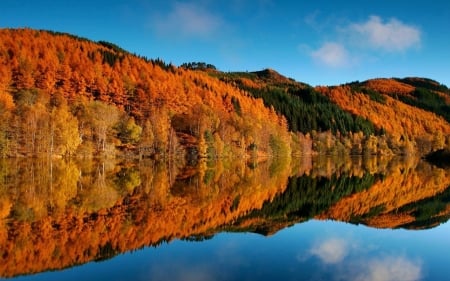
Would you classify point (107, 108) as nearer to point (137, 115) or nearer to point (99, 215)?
point (137, 115)

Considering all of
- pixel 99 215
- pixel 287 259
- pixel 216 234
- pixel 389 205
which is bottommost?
pixel 287 259

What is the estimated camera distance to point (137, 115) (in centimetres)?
9888

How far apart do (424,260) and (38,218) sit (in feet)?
50.8

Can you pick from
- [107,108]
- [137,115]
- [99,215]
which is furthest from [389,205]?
[137,115]

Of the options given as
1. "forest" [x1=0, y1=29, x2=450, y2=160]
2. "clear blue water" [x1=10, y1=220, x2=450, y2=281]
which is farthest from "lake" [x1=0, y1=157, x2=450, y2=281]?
"forest" [x1=0, y1=29, x2=450, y2=160]

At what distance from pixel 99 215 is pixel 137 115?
79.3m

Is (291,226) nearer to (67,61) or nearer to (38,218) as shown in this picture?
(38,218)

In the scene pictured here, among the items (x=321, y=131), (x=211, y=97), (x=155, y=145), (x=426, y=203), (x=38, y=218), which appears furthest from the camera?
(x=321, y=131)

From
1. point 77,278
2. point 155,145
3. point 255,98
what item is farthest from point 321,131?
point 77,278

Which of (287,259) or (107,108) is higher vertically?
(107,108)

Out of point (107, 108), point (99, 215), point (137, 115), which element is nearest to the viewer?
point (99, 215)

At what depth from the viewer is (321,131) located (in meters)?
154

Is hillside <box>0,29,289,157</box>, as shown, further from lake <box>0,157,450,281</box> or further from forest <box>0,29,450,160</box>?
lake <box>0,157,450,281</box>

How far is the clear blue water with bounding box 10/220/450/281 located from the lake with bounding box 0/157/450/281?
0.11 feet
